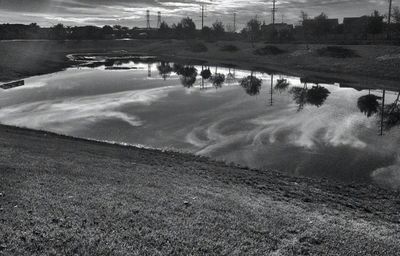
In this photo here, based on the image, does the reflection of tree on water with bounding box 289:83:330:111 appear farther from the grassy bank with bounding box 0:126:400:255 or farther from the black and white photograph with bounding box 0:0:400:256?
the grassy bank with bounding box 0:126:400:255

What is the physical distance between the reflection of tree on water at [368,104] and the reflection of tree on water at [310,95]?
3019mm

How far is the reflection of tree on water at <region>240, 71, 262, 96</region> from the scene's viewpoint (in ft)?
125

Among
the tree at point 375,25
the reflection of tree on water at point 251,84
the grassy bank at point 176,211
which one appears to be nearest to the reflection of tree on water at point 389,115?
the grassy bank at point 176,211

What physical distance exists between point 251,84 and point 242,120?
19330mm

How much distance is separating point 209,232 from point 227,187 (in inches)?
153

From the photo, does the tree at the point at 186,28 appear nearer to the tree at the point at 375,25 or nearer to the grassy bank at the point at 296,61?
the grassy bank at the point at 296,61

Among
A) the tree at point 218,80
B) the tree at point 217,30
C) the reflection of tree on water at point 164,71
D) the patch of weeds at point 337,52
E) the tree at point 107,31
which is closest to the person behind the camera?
the tree at point 218,80

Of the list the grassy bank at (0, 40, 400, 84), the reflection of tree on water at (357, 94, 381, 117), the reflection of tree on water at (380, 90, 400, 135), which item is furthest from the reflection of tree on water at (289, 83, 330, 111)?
the grassy bank at (0, 40, 400, 84)

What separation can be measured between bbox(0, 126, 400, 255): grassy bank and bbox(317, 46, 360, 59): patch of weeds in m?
48.9

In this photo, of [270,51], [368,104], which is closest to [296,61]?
[270,51]

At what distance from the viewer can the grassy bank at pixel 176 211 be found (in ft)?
24.0

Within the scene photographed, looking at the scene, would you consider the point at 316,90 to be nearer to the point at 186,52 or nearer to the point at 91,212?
the point at 91,212

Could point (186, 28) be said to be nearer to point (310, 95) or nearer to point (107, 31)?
point (107, 31)

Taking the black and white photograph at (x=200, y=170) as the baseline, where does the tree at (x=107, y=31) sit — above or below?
above
